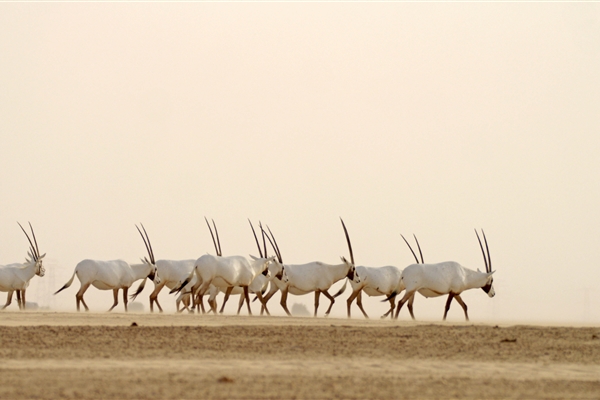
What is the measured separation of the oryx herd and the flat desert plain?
833cm

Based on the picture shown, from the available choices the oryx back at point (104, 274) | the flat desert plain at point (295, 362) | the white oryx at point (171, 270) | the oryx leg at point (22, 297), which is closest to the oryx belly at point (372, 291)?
the white oryx at point (171, 270)

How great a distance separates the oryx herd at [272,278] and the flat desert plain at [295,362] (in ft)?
27.3

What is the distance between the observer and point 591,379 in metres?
15.1

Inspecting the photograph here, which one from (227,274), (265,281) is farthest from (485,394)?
(265,281)

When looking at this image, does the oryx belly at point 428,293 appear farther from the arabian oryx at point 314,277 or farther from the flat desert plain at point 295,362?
the flat desert plain at point 295,362

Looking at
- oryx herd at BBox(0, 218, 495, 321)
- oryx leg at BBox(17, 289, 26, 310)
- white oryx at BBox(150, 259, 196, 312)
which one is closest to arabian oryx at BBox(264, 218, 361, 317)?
oryx herd at BBox(0, 218, 495, 321)

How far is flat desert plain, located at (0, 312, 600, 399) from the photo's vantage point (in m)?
Answer: 12.8

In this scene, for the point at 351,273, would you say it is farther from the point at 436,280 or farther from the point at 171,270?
the point at 171,270

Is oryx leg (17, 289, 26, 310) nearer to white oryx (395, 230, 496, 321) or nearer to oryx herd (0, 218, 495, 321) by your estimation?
oryx herd (0, 218, 495, 321)

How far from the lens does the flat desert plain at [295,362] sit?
1279cm

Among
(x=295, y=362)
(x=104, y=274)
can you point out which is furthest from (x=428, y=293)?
(x=295, y=362)

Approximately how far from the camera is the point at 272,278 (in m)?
33.6

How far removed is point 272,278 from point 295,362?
698 inches

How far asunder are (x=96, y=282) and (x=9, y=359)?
18646 millimetres
